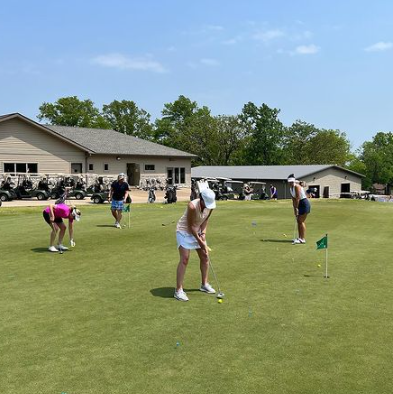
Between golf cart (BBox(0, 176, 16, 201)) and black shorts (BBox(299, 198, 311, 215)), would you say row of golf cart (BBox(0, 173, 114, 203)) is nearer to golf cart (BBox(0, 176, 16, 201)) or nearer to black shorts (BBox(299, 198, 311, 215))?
golf cart (BBox(0, 176, 16, 201))

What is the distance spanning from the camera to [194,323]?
671 cm

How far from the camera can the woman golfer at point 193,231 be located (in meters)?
7.39

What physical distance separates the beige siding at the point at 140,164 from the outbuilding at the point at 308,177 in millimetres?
11699

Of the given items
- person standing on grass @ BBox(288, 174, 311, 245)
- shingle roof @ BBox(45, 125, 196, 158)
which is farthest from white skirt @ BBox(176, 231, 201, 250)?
shingle roof @ BBox(45, 125, 196, 158)

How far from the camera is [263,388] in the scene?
15.6 feet

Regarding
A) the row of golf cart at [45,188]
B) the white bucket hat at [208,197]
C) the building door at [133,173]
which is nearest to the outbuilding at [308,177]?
the building door at [133,173]

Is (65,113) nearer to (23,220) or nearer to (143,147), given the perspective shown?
(143,147)

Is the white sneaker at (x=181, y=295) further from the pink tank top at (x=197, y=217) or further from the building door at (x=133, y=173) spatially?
the building door at (x=133, y=173)

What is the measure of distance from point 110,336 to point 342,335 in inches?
123

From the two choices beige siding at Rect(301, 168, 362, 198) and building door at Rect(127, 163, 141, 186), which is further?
beige siding at Rect(301, 168, 362, 198)

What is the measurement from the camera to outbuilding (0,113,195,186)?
39.6 m

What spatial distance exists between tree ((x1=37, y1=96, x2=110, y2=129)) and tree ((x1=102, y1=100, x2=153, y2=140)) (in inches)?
258

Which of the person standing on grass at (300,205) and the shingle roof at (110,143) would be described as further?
the shingle roof at (110,143)

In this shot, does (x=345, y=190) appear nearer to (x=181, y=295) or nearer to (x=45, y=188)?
(x=45, y=188)
